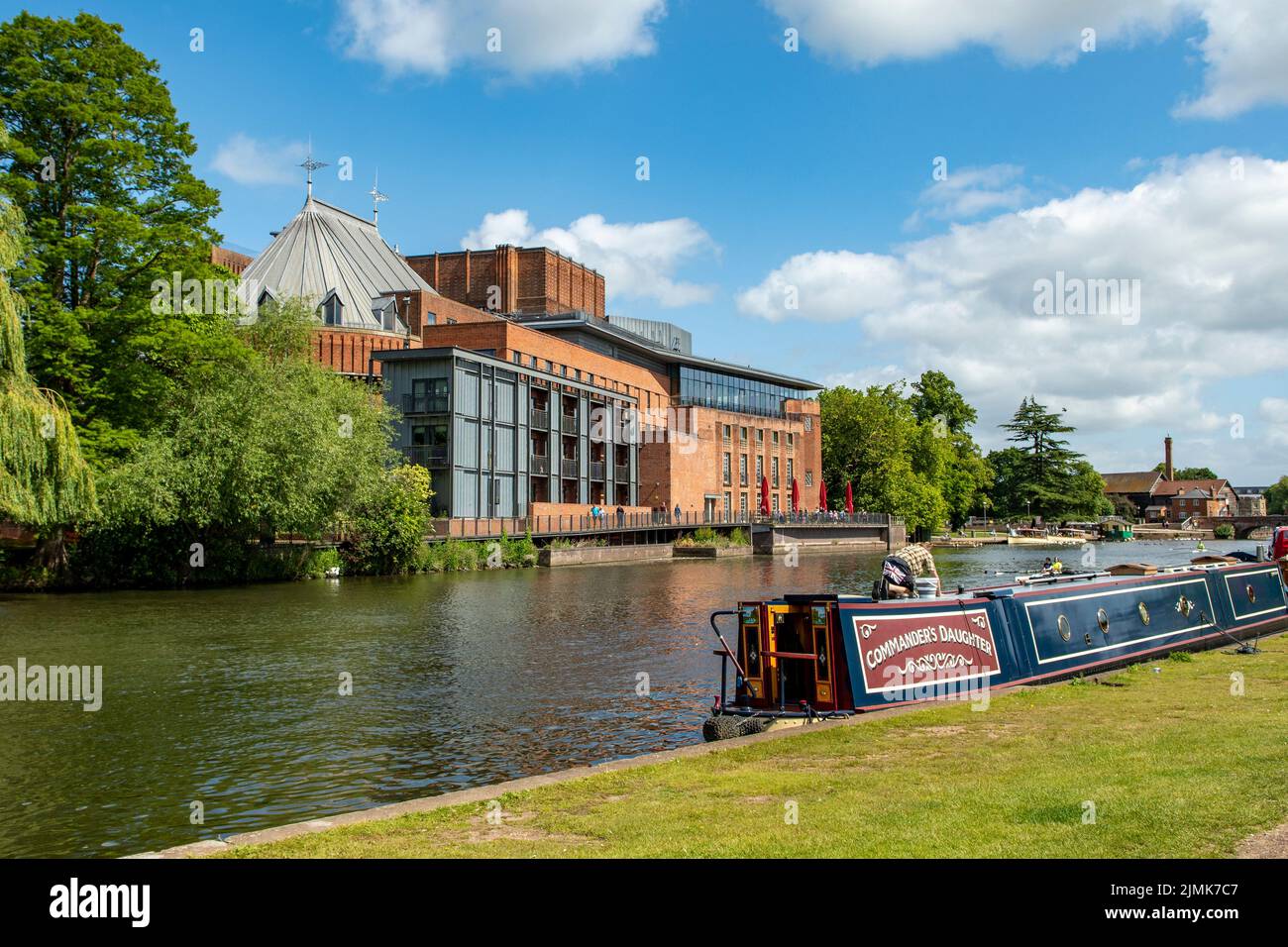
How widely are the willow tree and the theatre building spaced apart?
24.2m

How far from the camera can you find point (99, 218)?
34125 mm

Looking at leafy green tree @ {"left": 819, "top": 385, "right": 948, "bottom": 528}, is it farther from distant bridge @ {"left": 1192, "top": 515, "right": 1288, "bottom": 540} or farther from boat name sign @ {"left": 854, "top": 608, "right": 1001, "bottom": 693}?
boat name sign @ {"left": 854, "top": 608, "right": 1001, "bottom": 693}

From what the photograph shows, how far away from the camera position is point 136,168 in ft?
118

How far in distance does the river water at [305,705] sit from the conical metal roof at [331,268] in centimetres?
4338

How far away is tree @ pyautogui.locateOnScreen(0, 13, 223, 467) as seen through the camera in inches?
1313

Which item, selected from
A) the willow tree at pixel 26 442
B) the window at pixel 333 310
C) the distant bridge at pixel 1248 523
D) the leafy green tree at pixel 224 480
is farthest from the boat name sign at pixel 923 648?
the distant bridge at pixel 1248 523

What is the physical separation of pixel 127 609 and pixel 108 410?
34.3 ft

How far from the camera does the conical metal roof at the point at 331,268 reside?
71688mm

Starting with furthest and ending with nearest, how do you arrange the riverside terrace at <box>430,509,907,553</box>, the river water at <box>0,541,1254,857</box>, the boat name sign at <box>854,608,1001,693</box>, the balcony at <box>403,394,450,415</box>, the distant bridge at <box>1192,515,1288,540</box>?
the distant bridge at <box>1192,515,1288,540</box> → the balcony at <box>403,394,450,415</box> → the riverside terrace at <box>430,509,907,553</box> → the boat name sign at <box>854,608,1001,693</box> → the river water at <box>0,541,1254,857</box>

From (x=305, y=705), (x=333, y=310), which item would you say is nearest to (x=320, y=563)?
(x=305, y=705)

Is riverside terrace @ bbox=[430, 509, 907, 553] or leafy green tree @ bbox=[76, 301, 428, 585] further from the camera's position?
riverside terrace @ bbox=[430, 509, 907, 553]

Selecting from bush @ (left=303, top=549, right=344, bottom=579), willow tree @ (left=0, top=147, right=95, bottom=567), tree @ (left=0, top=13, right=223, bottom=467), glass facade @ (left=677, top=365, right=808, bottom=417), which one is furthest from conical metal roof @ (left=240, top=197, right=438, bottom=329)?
willow tree @ (left=0, top=147, right=95, bottom=567)
